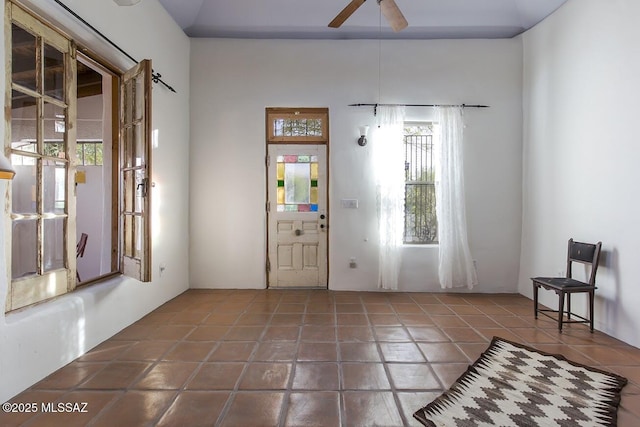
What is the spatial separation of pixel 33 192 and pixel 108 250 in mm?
1095

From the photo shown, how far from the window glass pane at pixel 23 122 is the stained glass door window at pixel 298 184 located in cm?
280

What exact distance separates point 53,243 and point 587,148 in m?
5.16


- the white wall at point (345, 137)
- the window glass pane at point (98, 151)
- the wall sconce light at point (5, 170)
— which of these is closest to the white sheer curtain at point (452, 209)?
the white wall at point (345, 137)

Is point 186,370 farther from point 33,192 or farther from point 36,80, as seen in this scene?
point 36,80

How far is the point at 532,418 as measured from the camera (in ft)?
6.05

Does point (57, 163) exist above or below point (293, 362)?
above

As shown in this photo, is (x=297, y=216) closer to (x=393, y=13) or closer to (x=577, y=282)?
(x=393, y=13)

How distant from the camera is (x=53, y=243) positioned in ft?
8.34

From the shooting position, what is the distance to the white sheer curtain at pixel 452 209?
4414 millimetres

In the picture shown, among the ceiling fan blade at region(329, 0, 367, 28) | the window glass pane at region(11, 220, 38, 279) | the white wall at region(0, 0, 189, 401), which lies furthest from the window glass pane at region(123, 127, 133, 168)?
the ceiling fan blade at region(329, 0, 367, 28)

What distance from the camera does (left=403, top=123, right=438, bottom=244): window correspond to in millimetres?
4672

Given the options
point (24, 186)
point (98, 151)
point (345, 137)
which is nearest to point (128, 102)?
point (24, 186)

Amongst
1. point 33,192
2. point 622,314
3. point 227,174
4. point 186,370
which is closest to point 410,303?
point 622,314

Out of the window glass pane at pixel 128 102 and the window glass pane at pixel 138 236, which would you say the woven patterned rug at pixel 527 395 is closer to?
the window glass pane at pixel 138 236
